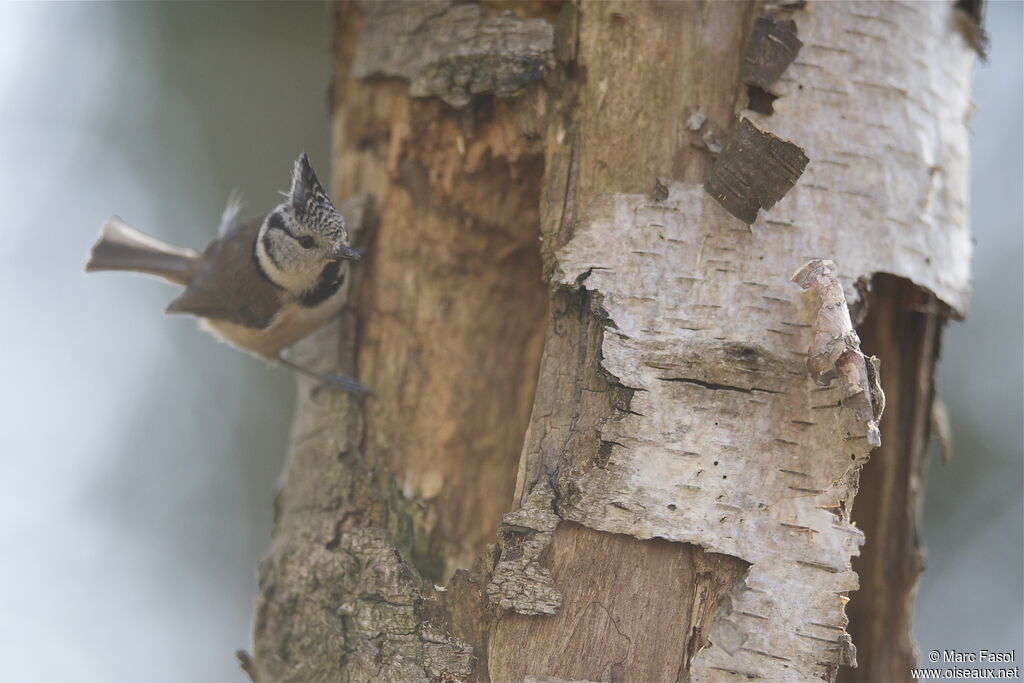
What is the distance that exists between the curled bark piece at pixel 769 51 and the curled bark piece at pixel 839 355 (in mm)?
474

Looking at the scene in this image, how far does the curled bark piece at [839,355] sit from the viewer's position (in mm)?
1429

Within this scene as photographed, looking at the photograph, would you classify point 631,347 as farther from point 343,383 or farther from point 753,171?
point 343,383

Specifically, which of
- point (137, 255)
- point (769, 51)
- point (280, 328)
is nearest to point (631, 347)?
point (769, 51)

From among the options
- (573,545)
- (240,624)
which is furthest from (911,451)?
(240,624)

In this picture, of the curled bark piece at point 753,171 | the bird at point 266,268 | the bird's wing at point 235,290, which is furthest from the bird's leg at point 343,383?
the curled bark piece at point 753,171

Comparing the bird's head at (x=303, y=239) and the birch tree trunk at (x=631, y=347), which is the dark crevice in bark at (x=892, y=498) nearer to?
the birch tree trunk at (x=631, y=347)

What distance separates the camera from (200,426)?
17.6 ft

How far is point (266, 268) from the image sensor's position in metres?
2.99

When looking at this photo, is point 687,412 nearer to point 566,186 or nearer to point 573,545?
point 573,545

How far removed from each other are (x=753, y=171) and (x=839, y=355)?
17.5 inches

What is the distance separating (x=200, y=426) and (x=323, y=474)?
3.46 meters

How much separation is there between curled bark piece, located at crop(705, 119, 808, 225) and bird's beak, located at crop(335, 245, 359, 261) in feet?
3.76

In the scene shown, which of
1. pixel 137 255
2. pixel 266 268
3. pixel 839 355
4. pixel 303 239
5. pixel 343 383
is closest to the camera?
pixel 839 355

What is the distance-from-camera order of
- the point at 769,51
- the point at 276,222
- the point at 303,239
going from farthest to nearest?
the point at 276,222 → the point at 303,239 → the point at 769,51
